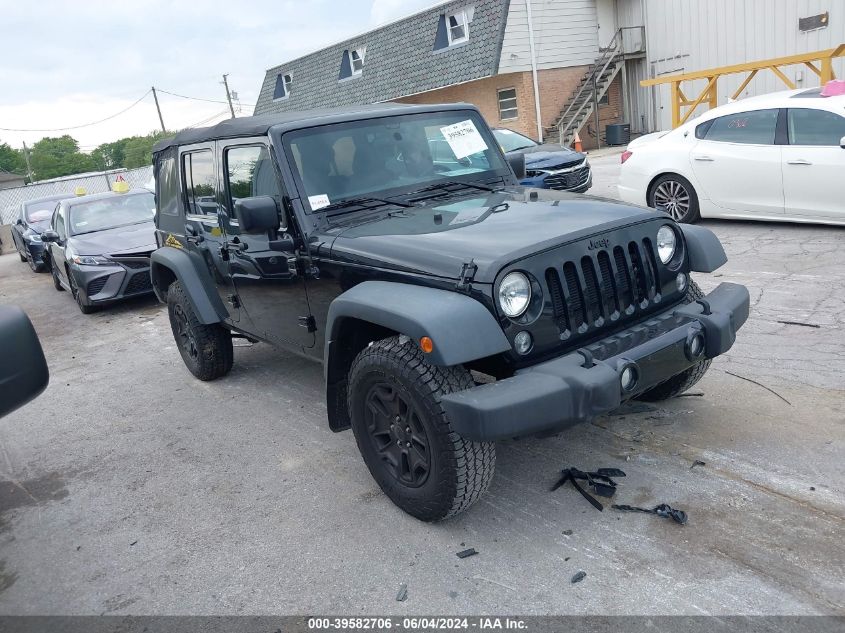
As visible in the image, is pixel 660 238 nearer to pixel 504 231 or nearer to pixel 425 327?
pixel 504 231

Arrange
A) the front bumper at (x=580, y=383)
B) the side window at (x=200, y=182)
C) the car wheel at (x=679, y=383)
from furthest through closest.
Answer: the side window at (x=200, y=182)
the car wheel at (x=679, y=383)
the front bumper at (x=580, y=383)

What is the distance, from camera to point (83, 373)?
687cm

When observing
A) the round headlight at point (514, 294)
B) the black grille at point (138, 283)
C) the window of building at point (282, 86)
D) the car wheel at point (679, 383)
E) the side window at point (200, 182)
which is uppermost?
the window of building at point (282, 86)

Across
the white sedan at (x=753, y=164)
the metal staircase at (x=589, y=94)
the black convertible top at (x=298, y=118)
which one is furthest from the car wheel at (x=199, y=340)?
the metal staircase at (x=589, y=94)

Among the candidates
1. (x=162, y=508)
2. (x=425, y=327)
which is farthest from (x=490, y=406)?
(x=162, y=508)

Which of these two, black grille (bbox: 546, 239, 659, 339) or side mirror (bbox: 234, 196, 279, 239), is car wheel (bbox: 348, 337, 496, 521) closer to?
black grille (bbox: 546, 239, 659, 339)

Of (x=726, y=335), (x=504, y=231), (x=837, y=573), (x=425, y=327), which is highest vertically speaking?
(x=504, y=231)

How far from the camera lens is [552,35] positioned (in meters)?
23.9

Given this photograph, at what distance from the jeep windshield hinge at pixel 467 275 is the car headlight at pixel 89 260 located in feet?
24.9

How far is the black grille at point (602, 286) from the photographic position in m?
3.20

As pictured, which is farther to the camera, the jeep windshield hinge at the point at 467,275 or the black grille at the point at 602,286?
the black grille at the point at 602,286

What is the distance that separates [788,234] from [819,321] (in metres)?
3.11

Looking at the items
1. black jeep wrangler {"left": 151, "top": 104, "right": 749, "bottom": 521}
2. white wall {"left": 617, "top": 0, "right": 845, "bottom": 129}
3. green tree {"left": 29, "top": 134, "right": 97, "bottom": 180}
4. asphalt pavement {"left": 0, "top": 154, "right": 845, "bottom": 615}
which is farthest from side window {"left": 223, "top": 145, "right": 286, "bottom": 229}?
green tree {"left": 29, "top": 134, "right": 97, "bottom": 180}

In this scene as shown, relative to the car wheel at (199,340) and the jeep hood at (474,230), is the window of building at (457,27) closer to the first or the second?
the car wheel at (199,340)
